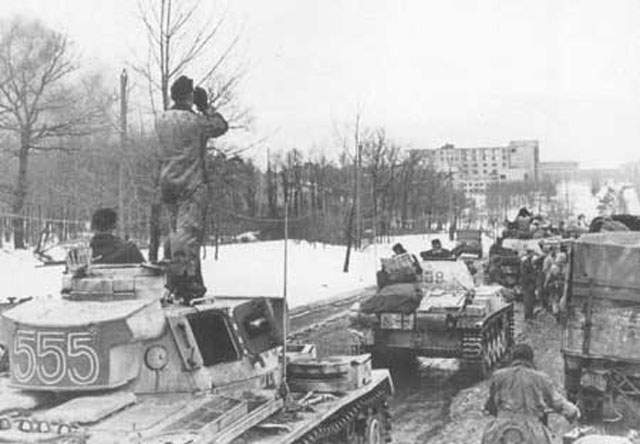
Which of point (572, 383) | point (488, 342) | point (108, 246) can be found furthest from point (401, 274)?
point (108, 246)

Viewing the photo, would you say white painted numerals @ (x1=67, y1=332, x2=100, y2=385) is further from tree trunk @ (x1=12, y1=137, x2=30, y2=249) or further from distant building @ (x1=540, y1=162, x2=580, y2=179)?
distant building @ (x1=540, y1=162, x2=580, y2=179)

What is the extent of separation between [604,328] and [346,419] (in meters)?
3.73

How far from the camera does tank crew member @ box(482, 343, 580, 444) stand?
6.73 m

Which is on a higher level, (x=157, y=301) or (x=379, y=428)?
(x=157, y=301)

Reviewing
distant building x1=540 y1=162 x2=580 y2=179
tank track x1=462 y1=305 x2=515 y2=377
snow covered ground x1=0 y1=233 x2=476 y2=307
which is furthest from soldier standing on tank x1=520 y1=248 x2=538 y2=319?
→ distant building x1=540 y1=162 x2=580 y2=179

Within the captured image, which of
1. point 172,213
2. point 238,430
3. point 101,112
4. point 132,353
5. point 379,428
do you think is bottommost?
point 379,428

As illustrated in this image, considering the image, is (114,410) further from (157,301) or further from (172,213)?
(172,213)

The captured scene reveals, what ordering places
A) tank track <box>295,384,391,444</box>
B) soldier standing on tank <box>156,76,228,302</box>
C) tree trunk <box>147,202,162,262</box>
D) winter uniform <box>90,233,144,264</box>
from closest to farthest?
tank track <box>295,384,391,444</box> → soldier standing on tank <box>156,76,228,302</box> → winter uniform <box>90,233,144,264</box> → tree trunk <box>147,202,162,262</box>

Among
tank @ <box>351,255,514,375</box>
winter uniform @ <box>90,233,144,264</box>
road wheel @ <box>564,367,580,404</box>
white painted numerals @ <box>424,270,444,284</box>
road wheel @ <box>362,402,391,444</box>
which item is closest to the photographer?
winter uniform @ <box>90,233,144,264</box>

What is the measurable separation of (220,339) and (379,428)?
261cm

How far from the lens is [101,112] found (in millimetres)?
31562

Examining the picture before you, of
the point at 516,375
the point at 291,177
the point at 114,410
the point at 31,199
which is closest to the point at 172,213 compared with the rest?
the point at 114,410

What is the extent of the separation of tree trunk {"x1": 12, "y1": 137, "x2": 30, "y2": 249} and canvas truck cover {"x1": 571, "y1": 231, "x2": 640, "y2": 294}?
2359 cm

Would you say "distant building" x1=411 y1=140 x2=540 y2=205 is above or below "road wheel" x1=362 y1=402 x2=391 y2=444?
above
